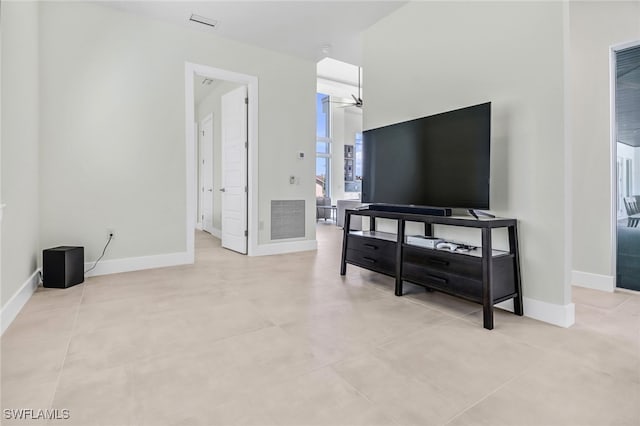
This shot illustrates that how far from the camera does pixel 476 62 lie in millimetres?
2701

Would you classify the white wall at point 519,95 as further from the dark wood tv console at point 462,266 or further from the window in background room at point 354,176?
the window in background room at point 354,176

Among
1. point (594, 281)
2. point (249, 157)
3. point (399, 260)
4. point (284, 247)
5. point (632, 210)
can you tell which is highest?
point (249, 157)

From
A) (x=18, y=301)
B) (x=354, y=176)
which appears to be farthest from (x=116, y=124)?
(x=354, y=176)

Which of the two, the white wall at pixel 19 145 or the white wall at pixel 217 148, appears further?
the white wall at pixel 217 148

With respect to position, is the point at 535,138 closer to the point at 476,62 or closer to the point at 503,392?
the point at 476,62

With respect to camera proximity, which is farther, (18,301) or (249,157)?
(249,157)

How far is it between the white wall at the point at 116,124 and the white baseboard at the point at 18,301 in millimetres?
553

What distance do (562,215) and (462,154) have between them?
765 millimetres

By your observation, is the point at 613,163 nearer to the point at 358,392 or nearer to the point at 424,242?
the point at 424,242

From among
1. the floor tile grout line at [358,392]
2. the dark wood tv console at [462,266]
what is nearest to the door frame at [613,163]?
the dark wood tv console at [462,266]

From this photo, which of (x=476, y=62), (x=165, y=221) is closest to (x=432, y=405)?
(x=476, y=62)

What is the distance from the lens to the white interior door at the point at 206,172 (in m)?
6.65

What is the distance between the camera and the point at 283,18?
3.76m

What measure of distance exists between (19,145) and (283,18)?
283cm
